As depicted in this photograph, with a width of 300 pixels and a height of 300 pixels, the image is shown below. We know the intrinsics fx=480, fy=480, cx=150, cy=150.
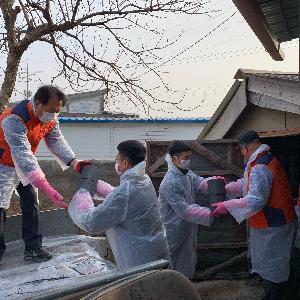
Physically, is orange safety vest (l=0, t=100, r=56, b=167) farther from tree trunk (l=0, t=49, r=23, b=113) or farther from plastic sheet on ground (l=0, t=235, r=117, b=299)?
tree trunk (l=0, t=49, r=23, b=113)

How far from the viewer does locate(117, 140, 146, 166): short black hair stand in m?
3.56

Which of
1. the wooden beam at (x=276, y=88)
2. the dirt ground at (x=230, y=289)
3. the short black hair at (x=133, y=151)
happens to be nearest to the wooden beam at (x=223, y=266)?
the dirt ground at (x=230, y=289)

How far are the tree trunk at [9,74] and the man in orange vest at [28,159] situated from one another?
4.30 meters

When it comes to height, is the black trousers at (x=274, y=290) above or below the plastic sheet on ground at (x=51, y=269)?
below

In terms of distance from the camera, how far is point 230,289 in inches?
241

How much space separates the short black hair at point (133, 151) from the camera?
3561 millimetres

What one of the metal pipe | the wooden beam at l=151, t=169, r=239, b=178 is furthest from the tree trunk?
the metal pipe

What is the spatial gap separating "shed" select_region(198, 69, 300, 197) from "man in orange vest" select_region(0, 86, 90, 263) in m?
2.18

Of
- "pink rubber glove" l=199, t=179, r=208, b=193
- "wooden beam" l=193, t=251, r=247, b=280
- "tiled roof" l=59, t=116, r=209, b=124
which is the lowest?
"wooden beam" l=193, t=251, r=247, b=280

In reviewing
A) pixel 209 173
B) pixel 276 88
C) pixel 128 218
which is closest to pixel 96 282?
pixel 128 218

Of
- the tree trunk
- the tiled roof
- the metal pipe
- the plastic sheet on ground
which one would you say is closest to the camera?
the metal pipe

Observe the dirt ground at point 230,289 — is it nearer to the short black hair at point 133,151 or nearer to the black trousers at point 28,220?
the black trousers at point 28,220

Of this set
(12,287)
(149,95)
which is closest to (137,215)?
(12,287)

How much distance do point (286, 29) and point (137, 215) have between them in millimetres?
2341
